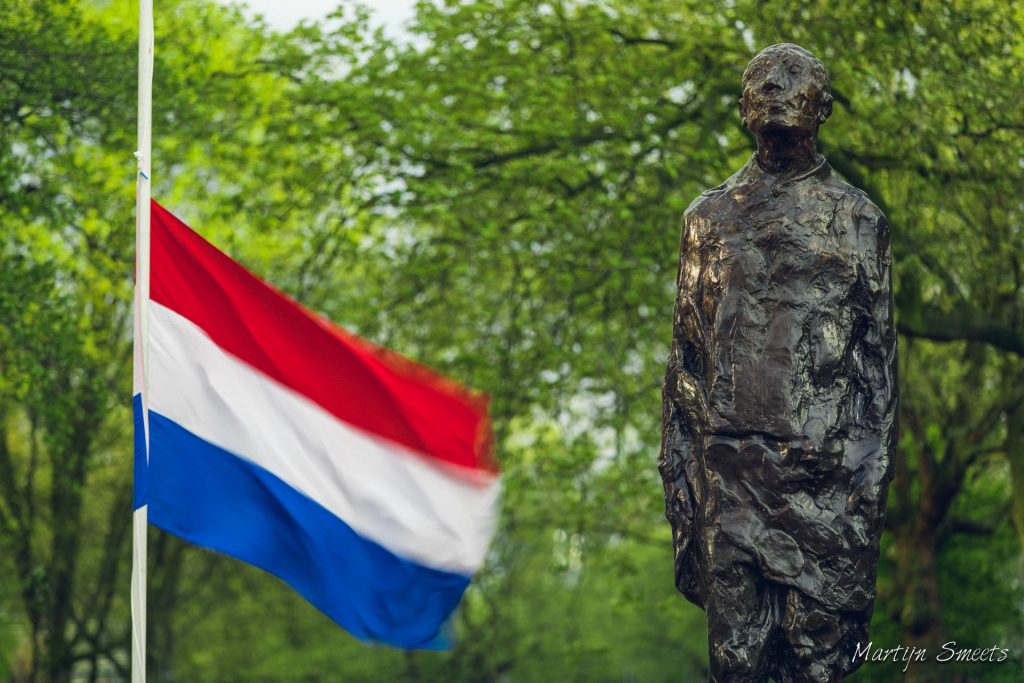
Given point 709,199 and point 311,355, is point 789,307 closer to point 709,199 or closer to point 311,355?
point 709,199

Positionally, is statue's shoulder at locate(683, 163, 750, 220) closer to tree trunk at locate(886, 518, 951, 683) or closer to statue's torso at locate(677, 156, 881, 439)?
statue's torso at locate(677, 156, 881, 439)

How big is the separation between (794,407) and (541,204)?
9.54 m

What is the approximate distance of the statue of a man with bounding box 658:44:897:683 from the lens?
7.13 m

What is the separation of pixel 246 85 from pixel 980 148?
8181mm

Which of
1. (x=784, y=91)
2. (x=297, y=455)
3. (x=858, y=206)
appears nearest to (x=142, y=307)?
(x=297, y=455)

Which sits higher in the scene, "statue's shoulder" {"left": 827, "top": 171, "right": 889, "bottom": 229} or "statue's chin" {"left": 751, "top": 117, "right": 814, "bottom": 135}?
"statue's chin" {"left": 751, "top": 117, "right": 814, "bottom": 135}

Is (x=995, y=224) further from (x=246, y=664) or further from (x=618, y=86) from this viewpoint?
(x=246, y=664)

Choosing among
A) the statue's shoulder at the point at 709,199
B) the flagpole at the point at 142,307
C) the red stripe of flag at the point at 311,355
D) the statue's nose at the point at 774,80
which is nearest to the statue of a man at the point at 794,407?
the statue's nose at the point at 774,80

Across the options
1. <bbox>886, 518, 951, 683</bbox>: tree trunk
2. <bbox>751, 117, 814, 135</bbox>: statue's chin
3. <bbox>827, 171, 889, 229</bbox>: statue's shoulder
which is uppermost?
<bbox>751, 117, 814, 135</bbox>: statue's chin

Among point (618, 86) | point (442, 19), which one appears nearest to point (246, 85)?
point (442, 19)

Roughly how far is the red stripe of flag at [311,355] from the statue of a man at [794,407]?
2281mm

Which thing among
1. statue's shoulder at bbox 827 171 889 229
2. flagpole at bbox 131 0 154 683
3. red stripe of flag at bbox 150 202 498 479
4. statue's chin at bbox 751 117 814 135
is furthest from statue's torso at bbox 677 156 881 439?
flagpole at bbox 131 0 154 683

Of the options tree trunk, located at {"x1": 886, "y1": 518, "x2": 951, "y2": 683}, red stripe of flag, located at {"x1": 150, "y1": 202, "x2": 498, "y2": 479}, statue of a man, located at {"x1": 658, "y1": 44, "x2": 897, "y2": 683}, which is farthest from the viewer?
tree trunk, located at {"x1": 886, "y1": 518, "x2": 951, "y2": 683}

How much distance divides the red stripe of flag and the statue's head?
2.75 metres
